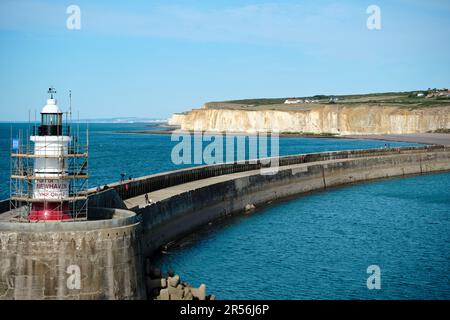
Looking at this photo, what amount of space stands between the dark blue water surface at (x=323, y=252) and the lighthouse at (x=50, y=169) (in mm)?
7906

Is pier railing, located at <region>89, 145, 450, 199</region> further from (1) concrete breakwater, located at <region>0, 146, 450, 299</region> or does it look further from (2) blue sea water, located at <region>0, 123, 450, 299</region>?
(2) blue sea water, located at <region>0, 123, 450, 299</region>

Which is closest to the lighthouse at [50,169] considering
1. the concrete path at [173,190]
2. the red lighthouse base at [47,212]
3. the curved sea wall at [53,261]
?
the red lighthouse base at [47,212]

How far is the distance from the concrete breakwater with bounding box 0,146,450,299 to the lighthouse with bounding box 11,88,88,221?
1.29 meters

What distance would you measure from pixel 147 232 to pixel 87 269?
10.8 metres

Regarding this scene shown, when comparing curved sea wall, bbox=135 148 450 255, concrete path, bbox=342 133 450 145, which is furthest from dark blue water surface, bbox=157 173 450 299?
concrete path, bbox=342 133 450 145

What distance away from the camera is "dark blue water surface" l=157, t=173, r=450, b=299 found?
22812mm

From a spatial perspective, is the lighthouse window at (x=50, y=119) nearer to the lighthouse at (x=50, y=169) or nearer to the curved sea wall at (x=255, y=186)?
the lighthouse at (x=50, y=169)

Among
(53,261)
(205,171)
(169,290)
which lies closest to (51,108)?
(53,261)

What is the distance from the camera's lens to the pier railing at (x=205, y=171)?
99.9 ft

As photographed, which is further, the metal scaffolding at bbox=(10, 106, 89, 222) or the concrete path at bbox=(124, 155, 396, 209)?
the concrete path at bbox=(124, 155, 396, 209)

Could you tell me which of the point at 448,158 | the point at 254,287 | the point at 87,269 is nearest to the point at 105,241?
the point at 87,269

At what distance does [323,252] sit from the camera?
28.3 meters

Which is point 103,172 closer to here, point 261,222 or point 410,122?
point 261,222

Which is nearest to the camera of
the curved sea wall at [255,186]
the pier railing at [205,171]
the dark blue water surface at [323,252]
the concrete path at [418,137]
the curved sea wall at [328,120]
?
the dark blue water surface at [323,252]
